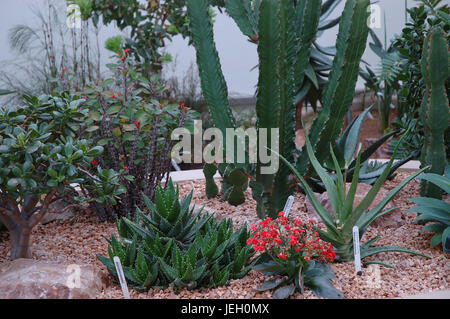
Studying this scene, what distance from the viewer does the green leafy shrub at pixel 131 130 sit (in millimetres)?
2566

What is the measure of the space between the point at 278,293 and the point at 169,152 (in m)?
1.25

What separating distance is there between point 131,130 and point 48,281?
42.2 inches

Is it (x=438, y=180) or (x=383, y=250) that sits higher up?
(x=438, y=180)

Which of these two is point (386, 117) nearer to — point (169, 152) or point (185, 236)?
point (169, 152)

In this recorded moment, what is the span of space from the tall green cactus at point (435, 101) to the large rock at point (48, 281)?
5.28ft

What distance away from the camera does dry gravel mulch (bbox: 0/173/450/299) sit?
5.98ft

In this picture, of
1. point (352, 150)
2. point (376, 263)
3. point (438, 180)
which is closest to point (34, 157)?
point (376, 263)

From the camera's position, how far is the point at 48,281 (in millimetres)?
1789

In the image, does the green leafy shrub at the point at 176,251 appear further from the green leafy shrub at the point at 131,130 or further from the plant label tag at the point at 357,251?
the green leafy shrub at the point at 131,130

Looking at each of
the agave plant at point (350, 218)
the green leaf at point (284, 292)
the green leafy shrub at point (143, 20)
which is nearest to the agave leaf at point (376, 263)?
the agave plant at point (350, 218)

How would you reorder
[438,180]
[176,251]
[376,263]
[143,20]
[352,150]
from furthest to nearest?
1. [143,20]
2. [352,150]
3. [438,180]
4. [376,263]
5. [176,251]

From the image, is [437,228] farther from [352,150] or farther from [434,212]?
[352,150]

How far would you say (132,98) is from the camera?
2684mm
